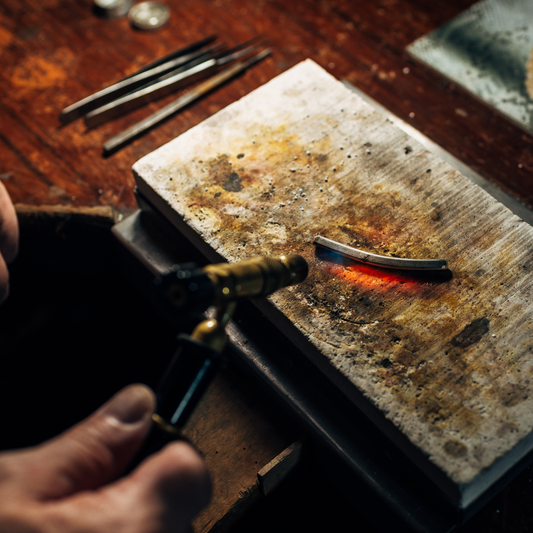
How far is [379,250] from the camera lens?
101 cm

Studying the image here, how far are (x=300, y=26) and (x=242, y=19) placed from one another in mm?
218

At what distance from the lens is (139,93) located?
4.99 feet

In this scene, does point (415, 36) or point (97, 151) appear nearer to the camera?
point (97, 151)

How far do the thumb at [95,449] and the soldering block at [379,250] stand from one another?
368 mm

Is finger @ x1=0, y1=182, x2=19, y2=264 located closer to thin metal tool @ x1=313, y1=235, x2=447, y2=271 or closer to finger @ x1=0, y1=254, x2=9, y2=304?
finger @ x1=0, y1=254, x2=9, y2=304

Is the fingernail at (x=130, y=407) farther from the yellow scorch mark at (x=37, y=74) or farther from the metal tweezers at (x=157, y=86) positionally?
the yellow scorch mark at (x=37, y=74)

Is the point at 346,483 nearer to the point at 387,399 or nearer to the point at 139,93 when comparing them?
the point at 387,399

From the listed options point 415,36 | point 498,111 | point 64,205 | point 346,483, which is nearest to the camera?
point 346,483

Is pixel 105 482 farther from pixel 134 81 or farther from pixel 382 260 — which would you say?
pixel 134 81

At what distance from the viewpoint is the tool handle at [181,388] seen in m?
0.67

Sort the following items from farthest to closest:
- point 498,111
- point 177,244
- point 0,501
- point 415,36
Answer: point 415,36 < point 498,111 < point 177,244 < point 0,501

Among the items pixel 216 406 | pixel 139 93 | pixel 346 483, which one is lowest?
pixel 346 483

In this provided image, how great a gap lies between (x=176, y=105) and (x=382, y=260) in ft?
2.99

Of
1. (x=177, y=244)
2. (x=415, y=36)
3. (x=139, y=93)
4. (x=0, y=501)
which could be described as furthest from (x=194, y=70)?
(x=0, y=501)
